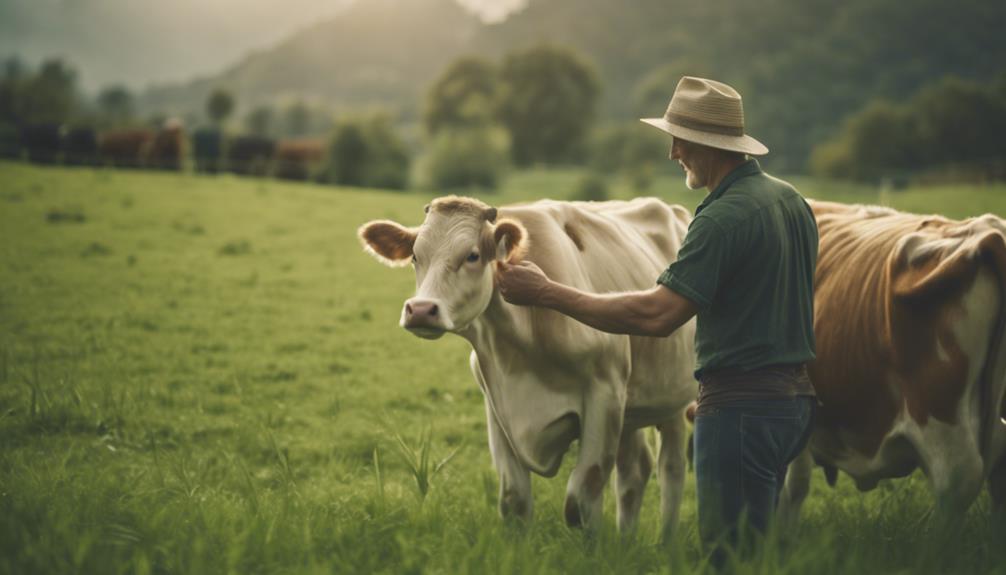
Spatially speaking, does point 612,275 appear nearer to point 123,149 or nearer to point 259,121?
point 123,149

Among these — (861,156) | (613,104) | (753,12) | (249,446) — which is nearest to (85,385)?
(249,446)

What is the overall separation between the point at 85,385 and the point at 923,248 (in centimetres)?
739

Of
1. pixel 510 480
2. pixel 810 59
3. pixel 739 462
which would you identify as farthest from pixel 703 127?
pixel 810 59

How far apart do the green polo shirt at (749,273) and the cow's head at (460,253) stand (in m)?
1.10

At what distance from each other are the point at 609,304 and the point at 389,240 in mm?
1466

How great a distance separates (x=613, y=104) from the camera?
5906 inches

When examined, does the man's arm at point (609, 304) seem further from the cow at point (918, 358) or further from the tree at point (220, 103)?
the tree at point (220, 103)

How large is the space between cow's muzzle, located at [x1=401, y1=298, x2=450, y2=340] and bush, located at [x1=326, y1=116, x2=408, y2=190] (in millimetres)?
42431

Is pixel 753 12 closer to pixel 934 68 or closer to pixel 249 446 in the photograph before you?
pixel 934 68

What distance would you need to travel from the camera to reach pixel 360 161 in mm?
47312

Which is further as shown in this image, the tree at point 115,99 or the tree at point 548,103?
the tree at point 115,99

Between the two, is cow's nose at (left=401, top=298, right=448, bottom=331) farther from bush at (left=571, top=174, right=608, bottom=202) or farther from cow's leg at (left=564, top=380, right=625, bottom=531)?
bush at (left=571, top=174, right=608, bottom=202)

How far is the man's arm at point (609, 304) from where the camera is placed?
3686 millimetres

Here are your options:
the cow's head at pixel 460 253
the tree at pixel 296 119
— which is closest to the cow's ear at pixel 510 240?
the cow's head at pixel 460 253
